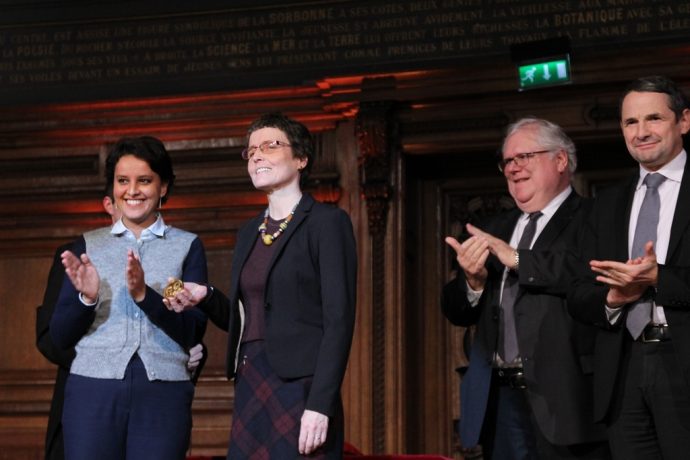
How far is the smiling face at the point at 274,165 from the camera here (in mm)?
3447

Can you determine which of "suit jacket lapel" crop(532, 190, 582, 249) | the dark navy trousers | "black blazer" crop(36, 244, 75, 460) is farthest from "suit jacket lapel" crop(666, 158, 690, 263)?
"black blazer" crop(36, 244, 75, 460)

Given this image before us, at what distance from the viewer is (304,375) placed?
126 inches

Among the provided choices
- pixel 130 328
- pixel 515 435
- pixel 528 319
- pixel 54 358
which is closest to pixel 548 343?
pixel 528 319

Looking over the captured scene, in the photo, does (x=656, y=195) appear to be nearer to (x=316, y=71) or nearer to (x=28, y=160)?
(x=316, y=71)

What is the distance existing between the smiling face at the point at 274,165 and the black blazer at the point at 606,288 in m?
0.94

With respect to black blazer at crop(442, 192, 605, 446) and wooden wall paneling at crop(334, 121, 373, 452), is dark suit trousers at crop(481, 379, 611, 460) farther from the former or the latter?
wooden wall paneling at crop(334, 121, 373, 452)

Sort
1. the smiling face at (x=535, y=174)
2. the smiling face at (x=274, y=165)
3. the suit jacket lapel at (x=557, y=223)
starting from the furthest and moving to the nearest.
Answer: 1. the smiling face at (x=535, y=174)
2. the suit jacket lapel at (x=557, y=223)
3. the smiling face at (x=274, y=165)

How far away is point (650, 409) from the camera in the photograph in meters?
3.16

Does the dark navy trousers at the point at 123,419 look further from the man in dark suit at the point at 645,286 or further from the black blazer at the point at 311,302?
the man in dark suit at the point at 645,286

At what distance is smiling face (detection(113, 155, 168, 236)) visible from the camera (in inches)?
143

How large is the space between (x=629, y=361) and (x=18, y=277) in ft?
14.0

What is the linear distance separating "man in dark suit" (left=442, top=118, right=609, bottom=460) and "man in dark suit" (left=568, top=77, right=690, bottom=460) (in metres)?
0.21

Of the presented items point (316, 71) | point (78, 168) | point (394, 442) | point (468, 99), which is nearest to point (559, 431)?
point (394, 442)

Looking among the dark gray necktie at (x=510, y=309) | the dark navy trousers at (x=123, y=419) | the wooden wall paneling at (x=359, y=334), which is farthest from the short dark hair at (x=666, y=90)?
the wooden wall paneling at (x=359, y=334)
